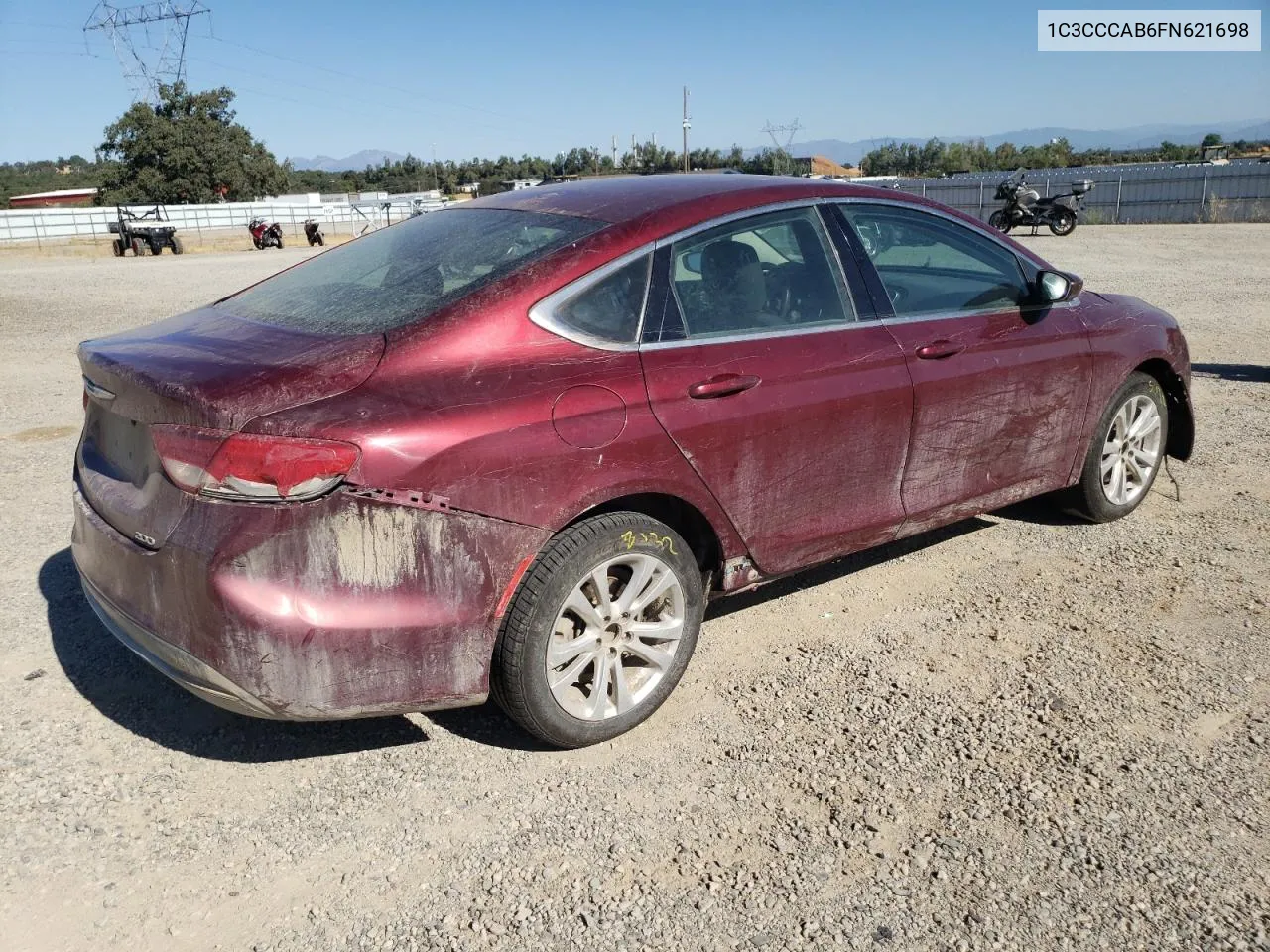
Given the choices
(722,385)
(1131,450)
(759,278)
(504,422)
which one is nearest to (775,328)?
(759,278)

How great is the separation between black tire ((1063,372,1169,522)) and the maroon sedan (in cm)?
61

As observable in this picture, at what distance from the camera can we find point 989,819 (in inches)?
113

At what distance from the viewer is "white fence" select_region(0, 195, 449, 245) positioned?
45188 mm

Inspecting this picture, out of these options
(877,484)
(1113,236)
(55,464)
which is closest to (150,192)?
(1113,236)

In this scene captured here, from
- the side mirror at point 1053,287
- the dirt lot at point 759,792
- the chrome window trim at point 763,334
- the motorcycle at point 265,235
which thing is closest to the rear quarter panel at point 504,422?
the chrome window trim at point 763,334

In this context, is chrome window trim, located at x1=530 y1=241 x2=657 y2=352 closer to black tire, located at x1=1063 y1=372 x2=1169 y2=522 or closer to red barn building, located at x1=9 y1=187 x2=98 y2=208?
black tire, located at x1=1063 y1=372 x2=1169 y2=522

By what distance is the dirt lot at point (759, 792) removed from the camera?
251 cm

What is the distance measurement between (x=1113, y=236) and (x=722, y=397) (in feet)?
78.4

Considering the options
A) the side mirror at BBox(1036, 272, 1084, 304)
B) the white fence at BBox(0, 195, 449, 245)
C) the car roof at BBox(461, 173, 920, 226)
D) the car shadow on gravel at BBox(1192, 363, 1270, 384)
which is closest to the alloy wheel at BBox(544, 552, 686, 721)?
the car roof at BBox(461, 173, 920, 226)

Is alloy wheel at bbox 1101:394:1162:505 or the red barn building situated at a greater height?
the red barn building

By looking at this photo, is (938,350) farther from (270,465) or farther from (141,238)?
(141,238)

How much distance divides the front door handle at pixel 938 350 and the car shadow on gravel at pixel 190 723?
2.30 meters

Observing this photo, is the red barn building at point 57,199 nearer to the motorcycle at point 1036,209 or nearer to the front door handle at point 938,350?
the motorcycle at point 1036,209

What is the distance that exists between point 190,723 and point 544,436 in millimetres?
1608
